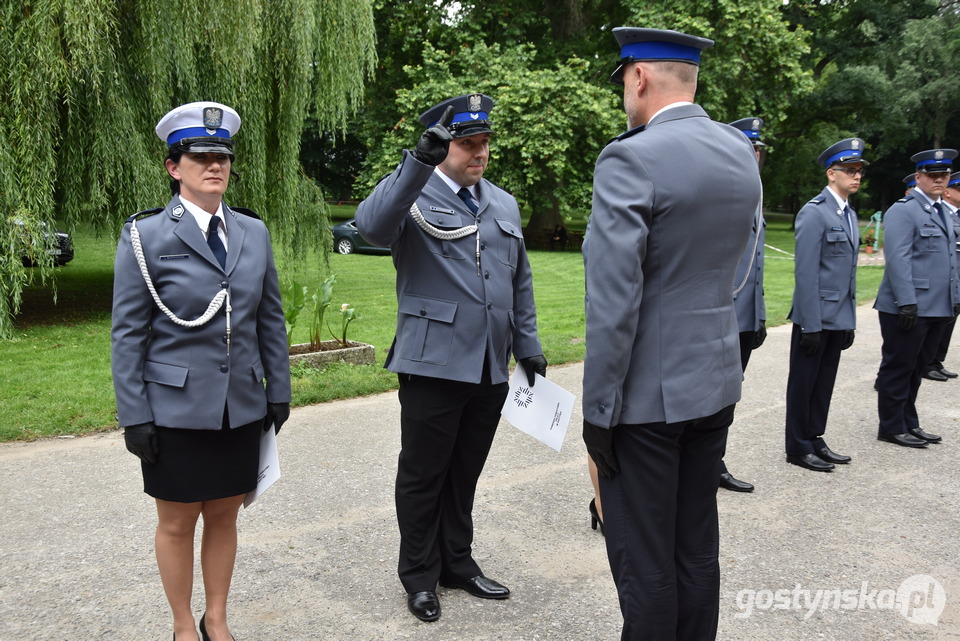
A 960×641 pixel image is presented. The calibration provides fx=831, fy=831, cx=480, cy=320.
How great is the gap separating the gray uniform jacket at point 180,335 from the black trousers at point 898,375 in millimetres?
5135

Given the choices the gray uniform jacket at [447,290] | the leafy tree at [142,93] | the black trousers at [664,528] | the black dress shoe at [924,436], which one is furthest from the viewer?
the leafy tree at [142,93]

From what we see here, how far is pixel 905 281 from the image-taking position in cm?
625

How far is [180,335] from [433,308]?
1.07m

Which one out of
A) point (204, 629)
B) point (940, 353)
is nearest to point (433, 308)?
point (204, 629)

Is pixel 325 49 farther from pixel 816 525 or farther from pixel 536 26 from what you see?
pixel 536 26

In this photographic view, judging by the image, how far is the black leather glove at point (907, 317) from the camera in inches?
245

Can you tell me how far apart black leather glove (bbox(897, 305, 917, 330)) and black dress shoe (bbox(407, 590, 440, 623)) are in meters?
4.47

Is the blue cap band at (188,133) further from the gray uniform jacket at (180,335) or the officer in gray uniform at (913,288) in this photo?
the officer in gray uniform at (913,288)

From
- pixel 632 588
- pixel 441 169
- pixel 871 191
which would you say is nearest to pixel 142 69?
pixel 441 169

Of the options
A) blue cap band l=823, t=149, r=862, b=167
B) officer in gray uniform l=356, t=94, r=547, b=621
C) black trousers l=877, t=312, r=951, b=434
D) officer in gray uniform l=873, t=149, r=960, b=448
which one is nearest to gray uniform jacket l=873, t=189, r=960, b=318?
officer in gray uniform l=873, t=149, r=960, b=448

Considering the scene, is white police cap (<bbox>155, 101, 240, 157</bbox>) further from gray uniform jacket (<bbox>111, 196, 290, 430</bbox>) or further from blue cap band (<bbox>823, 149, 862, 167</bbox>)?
blue cap band (<bbox>823, 149, 862, 167</bbox>)

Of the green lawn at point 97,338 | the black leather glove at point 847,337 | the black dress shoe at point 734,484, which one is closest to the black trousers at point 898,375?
the black leather glove at point 847,337

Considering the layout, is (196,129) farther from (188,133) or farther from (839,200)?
(839,200)

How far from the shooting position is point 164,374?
9.66 feet
